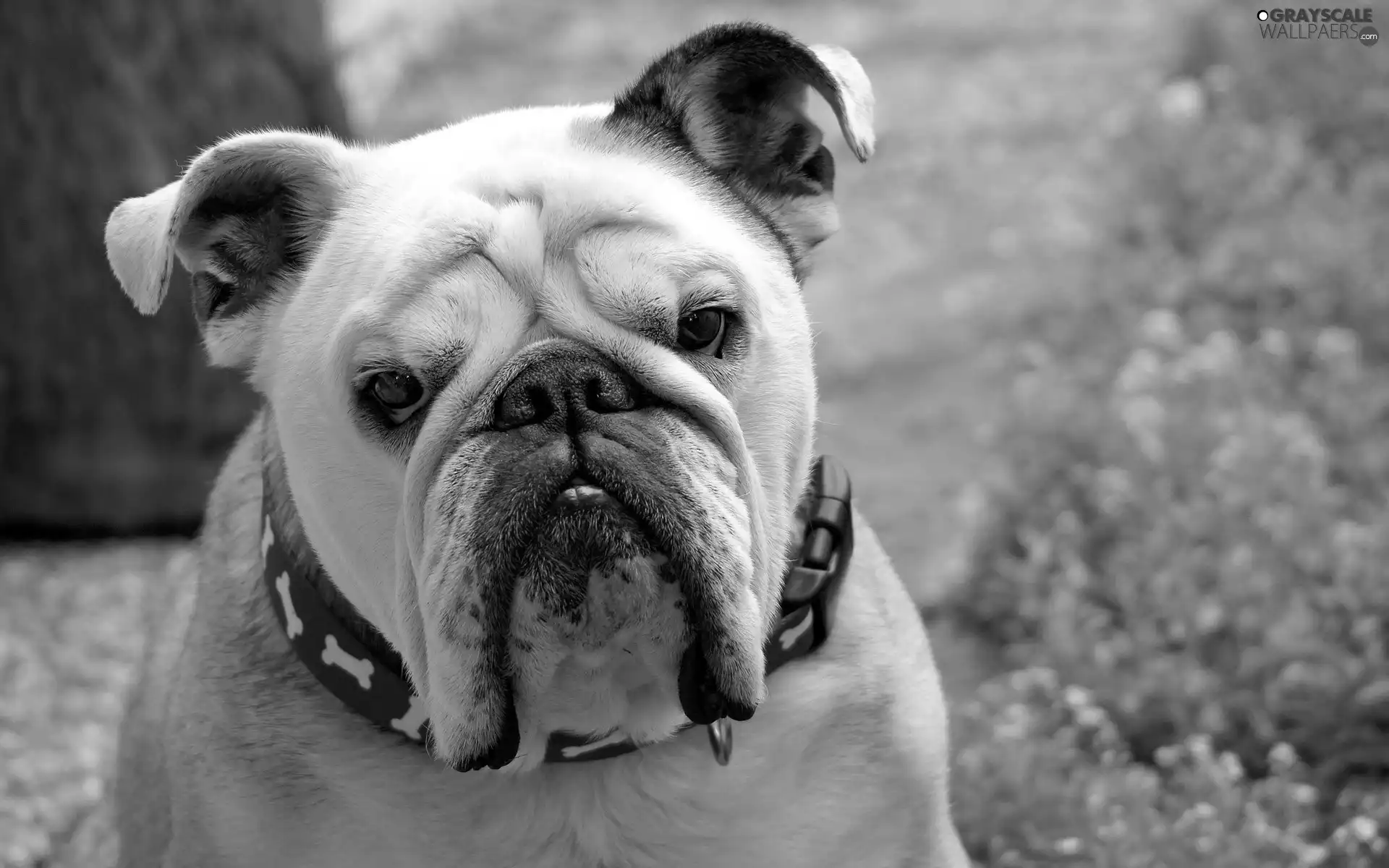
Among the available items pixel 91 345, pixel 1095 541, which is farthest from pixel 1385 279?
pixel 91 345

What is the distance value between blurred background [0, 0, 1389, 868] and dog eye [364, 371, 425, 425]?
1.57 m

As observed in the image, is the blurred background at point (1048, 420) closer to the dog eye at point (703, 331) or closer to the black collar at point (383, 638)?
the black collar at point (383, 638)

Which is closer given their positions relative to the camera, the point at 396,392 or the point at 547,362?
the point at 547,362

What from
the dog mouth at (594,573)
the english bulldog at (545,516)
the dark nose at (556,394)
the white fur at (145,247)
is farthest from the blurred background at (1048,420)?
the dark nose at (556,394)

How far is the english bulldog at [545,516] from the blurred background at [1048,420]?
1090 mm

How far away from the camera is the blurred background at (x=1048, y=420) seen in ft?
13.2

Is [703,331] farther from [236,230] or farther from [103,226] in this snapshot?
[103,226]

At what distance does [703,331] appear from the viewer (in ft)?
7.97

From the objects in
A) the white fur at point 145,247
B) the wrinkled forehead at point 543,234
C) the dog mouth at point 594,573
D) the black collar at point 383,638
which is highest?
the wrinkled forehead at point 543,234

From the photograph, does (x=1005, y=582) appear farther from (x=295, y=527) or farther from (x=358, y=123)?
(x=358, y=123)

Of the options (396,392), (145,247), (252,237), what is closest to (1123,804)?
(396,392)

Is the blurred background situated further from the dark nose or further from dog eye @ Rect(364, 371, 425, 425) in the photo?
the dark nose

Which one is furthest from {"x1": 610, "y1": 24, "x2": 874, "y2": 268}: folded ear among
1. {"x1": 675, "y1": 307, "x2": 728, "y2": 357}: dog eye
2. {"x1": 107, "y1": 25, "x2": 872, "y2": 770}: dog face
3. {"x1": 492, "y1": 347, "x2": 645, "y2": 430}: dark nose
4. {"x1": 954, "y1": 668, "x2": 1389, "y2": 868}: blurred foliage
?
{"x1": 954, "y1": 668, "x2": 1389, "y2": 868}: blurred foliage

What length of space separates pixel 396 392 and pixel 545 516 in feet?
1.21
